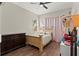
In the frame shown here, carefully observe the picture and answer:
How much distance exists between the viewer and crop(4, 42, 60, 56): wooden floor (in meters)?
1.81

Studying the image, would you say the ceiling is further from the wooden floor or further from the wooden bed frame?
the wooden floor

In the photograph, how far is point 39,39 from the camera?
1.90 meters

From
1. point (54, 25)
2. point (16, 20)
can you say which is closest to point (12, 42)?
point (16, 20)

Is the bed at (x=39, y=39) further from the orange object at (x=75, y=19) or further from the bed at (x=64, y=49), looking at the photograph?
the orange object at (x=75, y=19)

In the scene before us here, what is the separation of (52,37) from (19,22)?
0.61 metres

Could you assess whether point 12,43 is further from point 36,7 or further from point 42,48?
point 36,7

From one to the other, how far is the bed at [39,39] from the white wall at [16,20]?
12 centimetres

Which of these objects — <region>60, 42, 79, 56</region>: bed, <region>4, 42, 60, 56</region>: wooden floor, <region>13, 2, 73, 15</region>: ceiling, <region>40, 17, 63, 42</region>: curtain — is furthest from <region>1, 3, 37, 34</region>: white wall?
<region>60, 42, 79, 56</region>: bed

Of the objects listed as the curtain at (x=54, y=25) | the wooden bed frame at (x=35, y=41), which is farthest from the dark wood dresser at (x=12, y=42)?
the curtain at (x=54, y=25)

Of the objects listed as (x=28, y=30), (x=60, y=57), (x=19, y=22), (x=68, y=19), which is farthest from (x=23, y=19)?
(x=60, y=57)

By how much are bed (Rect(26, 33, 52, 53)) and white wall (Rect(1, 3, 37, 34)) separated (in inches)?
4.6

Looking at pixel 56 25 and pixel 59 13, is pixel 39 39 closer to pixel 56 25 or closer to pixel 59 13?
pixel 56 25

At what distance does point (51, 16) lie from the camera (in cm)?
190

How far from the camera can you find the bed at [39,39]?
1893 millimetres
